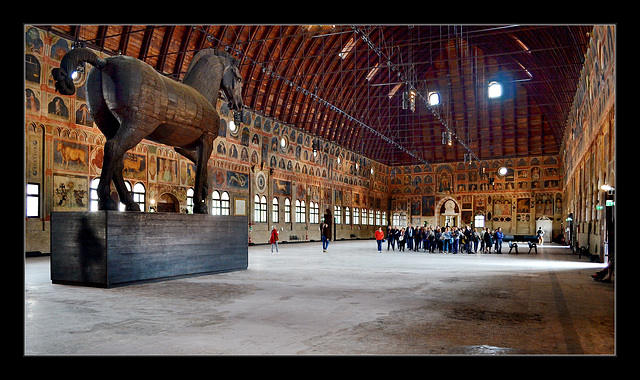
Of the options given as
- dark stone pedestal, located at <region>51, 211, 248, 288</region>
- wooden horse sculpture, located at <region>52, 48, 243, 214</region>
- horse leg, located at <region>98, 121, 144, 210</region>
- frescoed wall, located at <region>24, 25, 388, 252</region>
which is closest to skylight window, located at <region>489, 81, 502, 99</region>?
frescoed wall, located at <region>24, 25, 388, 252</region>

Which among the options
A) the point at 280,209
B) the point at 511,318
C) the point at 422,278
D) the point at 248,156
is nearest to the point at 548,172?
the point at 280,209

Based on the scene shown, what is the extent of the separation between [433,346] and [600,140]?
16.5 m

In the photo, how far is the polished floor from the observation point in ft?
17.5

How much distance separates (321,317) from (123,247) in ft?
17.7

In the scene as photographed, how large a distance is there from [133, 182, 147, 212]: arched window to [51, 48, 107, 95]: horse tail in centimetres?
1468

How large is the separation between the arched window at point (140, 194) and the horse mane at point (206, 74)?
493 inches

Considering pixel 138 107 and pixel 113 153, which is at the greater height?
pixel 138 107

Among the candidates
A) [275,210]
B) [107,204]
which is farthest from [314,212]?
[107,204]

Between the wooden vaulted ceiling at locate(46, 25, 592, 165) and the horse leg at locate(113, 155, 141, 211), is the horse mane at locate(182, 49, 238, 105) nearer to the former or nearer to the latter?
the horse leg at locate(113, 155, 141, 211)

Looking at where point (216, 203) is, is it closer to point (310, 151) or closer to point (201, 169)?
point (310, 151)

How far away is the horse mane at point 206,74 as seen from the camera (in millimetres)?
12680

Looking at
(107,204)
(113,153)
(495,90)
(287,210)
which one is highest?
(495,90)

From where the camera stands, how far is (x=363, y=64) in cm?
3903
